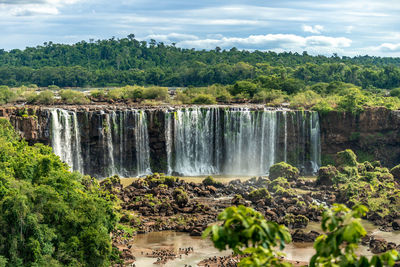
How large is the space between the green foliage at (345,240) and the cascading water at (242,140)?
39193 millimetres

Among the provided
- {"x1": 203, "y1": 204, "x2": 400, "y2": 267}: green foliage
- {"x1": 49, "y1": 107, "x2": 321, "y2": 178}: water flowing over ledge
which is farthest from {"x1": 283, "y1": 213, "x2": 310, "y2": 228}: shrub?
{"x1": 203, "y1": 204, "x2": 400, "y2": 267}: green foliage

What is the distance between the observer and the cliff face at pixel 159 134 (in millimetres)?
41219

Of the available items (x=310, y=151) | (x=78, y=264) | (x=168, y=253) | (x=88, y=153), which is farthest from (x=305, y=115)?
(x=78, y=264)

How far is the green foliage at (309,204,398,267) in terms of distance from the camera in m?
6.17

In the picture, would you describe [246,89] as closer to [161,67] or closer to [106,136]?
[106,136]

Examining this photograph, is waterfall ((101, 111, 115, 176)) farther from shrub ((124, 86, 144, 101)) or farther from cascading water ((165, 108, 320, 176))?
shrub ((124, 86, 144, 101))

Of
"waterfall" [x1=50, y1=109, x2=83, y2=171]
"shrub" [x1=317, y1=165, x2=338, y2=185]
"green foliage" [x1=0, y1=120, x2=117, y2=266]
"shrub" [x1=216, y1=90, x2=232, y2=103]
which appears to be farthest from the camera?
"shrub" [x1=216, y1=90, x2=232, y2=103]

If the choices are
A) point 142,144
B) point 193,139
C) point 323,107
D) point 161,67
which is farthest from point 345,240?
point 161,67

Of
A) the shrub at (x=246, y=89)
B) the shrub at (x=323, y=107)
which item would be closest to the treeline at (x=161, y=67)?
the shrub at (x=246, y=89)

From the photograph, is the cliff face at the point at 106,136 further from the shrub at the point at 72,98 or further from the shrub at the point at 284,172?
the shrub at the point at 284,172

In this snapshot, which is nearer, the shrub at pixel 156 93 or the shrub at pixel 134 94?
the shrub at pixel 156 93

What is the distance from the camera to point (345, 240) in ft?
20.5

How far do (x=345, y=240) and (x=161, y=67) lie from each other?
3734 inches

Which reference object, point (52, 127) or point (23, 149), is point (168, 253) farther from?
point (52, 127)
